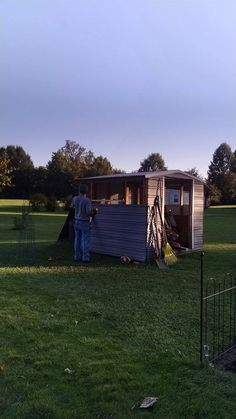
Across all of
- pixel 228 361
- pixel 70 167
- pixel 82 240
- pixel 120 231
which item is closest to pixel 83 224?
pixel 82 240

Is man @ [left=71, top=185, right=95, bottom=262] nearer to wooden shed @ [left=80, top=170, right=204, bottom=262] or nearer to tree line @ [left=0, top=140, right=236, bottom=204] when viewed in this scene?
wooden shed @ [left=80, top=170, right=204, bottom=262]

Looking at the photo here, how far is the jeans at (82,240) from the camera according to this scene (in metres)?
11.4

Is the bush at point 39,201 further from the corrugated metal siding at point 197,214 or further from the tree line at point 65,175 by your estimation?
the corrugated metal siding at point 197,214

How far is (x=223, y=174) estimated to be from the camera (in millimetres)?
76062

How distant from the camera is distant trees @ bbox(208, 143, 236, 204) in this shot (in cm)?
6912

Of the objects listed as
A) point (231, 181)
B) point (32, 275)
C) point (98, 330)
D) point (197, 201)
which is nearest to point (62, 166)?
point (231, 181)

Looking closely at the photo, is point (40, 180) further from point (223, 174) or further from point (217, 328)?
point (217, 328)

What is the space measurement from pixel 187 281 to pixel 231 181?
214 feet

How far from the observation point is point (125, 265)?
428 inches

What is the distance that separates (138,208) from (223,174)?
6737 cm

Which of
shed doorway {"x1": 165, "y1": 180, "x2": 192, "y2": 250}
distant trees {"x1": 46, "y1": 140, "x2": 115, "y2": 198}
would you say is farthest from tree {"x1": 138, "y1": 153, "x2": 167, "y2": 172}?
shed doorway {"x1": 165, "y1": 180, "x2": 192, "y2": 250}

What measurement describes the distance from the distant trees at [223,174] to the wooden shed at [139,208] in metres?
47.5

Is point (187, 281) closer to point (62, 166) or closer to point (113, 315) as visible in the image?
point (113, 315)

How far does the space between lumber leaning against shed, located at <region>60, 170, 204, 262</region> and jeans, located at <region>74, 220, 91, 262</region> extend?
941mm
